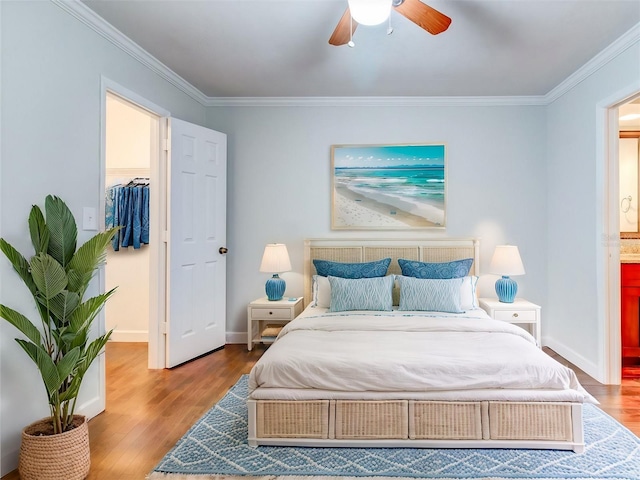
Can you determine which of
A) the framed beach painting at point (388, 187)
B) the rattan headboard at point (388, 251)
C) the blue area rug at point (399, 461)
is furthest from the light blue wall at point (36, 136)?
the framed beach painting at point (388, 187)

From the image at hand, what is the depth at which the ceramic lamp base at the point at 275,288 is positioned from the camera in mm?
4340

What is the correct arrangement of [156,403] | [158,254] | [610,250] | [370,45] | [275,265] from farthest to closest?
1. [275,265]
2. [158,254]
3. [610,250]
4. [370,45]
5. [156,403]

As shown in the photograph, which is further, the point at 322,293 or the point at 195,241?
the point at 195,241

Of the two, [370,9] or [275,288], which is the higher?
[370,9]

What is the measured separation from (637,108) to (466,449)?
13.2 feet

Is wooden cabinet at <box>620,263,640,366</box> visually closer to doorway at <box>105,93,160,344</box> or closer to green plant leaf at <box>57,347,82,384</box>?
green plant leaf at <box>57,347,82,384</box>

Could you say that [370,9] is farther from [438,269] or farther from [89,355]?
[438,269]

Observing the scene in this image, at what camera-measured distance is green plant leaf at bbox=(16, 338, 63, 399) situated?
2062 mm

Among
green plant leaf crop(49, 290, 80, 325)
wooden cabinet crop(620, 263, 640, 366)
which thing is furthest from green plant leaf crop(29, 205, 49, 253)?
wooden cabinet crop(620, 263, 640, 366)

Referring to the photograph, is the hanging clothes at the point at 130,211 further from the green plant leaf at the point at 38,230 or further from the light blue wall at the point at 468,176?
the green plant leaf at the point at 38,230

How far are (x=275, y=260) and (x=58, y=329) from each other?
2.26 m

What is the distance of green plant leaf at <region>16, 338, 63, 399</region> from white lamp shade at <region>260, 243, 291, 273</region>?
2329mm

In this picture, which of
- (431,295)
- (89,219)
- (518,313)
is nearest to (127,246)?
(89,219)

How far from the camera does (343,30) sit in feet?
8.09
